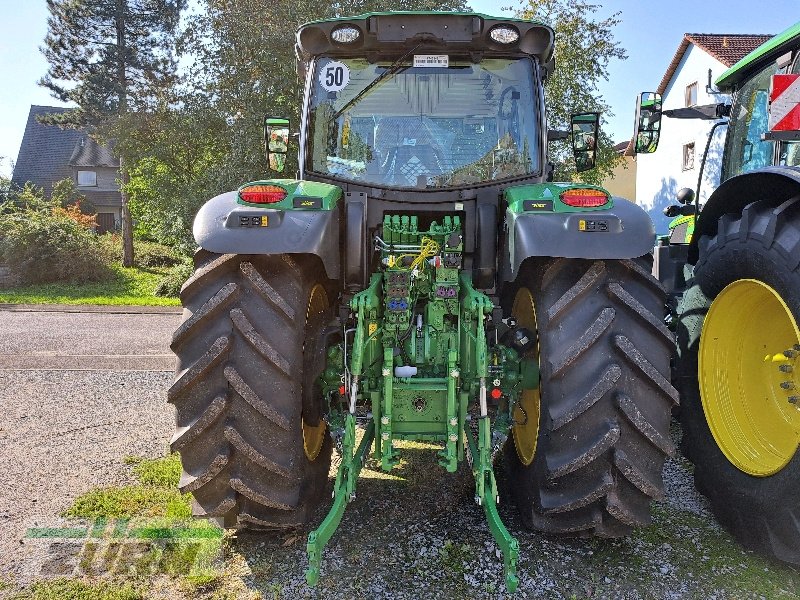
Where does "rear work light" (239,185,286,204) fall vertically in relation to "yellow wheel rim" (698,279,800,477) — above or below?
above

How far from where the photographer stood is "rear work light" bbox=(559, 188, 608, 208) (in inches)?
120

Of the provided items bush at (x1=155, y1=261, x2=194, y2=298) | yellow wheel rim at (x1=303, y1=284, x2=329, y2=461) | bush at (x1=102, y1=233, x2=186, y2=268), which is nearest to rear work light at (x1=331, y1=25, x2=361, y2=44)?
yellow wheel rim at (x1=303, y1=284, x2=329, y2=461)

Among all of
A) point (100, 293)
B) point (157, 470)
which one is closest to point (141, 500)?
point (157, 470)

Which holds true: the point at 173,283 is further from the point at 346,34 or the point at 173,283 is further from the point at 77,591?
the point at 77,591

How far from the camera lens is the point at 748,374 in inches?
140

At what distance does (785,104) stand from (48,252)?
59.8 feet

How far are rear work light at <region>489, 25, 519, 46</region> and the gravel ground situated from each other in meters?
2.42

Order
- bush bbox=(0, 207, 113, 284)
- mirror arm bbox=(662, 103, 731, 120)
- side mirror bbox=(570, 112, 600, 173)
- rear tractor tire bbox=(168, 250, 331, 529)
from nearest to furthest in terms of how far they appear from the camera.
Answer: rear tractor tire bbox=(168, 250, 331, 529) → side mirror bbox=(570, 112, 600, 173) → mirror arm bbox=(662, 103, 731, 120) → bush bbox=(0, 207, 113, 284)

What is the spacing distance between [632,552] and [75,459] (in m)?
3.49

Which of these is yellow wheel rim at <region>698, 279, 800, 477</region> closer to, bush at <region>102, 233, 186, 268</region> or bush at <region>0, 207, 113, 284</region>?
bush at <region>0, 207, 113, 284</region>

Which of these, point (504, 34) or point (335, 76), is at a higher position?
point (504, 34)

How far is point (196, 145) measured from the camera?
51.0ft

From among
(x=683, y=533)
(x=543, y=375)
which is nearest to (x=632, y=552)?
(x=683, y=533)

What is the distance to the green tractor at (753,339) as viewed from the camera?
290cm
